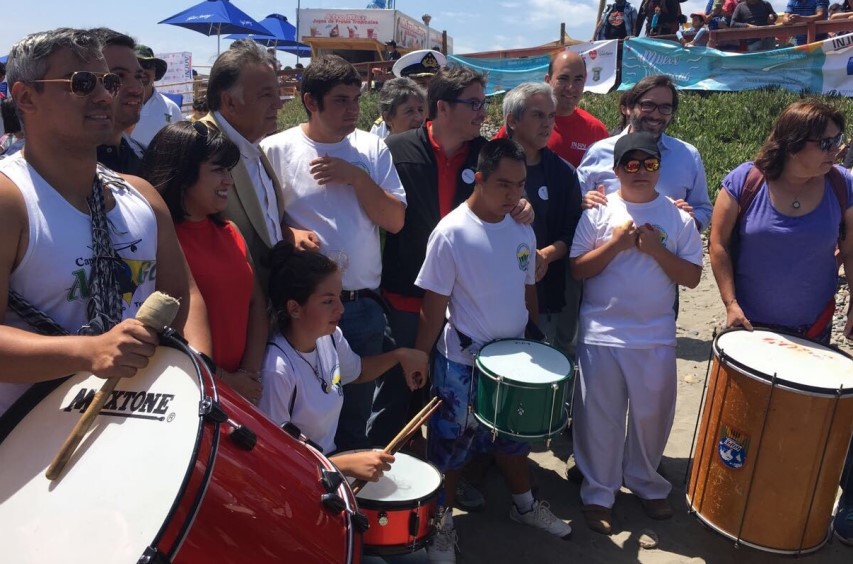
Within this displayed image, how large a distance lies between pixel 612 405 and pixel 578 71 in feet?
8.11

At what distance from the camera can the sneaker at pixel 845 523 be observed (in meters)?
3.37

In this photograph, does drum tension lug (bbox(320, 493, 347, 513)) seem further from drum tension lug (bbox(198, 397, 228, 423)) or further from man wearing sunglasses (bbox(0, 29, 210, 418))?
man wearing sunglasses (bbox(0, 29, 210, 418))

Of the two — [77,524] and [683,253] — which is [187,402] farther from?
[683,253]

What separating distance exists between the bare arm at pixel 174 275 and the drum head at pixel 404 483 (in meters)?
0.79

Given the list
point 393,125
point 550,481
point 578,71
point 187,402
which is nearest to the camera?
point 187,402

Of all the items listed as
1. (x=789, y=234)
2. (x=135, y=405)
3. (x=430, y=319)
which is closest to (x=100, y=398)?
(x=135, y=405)

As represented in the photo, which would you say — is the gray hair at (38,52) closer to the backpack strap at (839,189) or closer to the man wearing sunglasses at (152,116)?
the man wearing sunglasses at (152,116)

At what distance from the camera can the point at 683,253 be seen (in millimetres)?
3459

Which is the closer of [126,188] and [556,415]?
[126,188]

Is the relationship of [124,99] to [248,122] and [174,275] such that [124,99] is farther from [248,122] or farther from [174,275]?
[174,275]

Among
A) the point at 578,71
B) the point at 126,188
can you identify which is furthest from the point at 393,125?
the point at 126,188

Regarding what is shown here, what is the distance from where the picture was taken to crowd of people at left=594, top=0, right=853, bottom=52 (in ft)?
43.0

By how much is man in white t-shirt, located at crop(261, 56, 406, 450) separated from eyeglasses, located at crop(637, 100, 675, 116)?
1.65 meters

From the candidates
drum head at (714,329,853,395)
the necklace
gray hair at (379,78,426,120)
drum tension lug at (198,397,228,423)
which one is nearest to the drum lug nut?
drum tension lug at (198,397,228,423)
